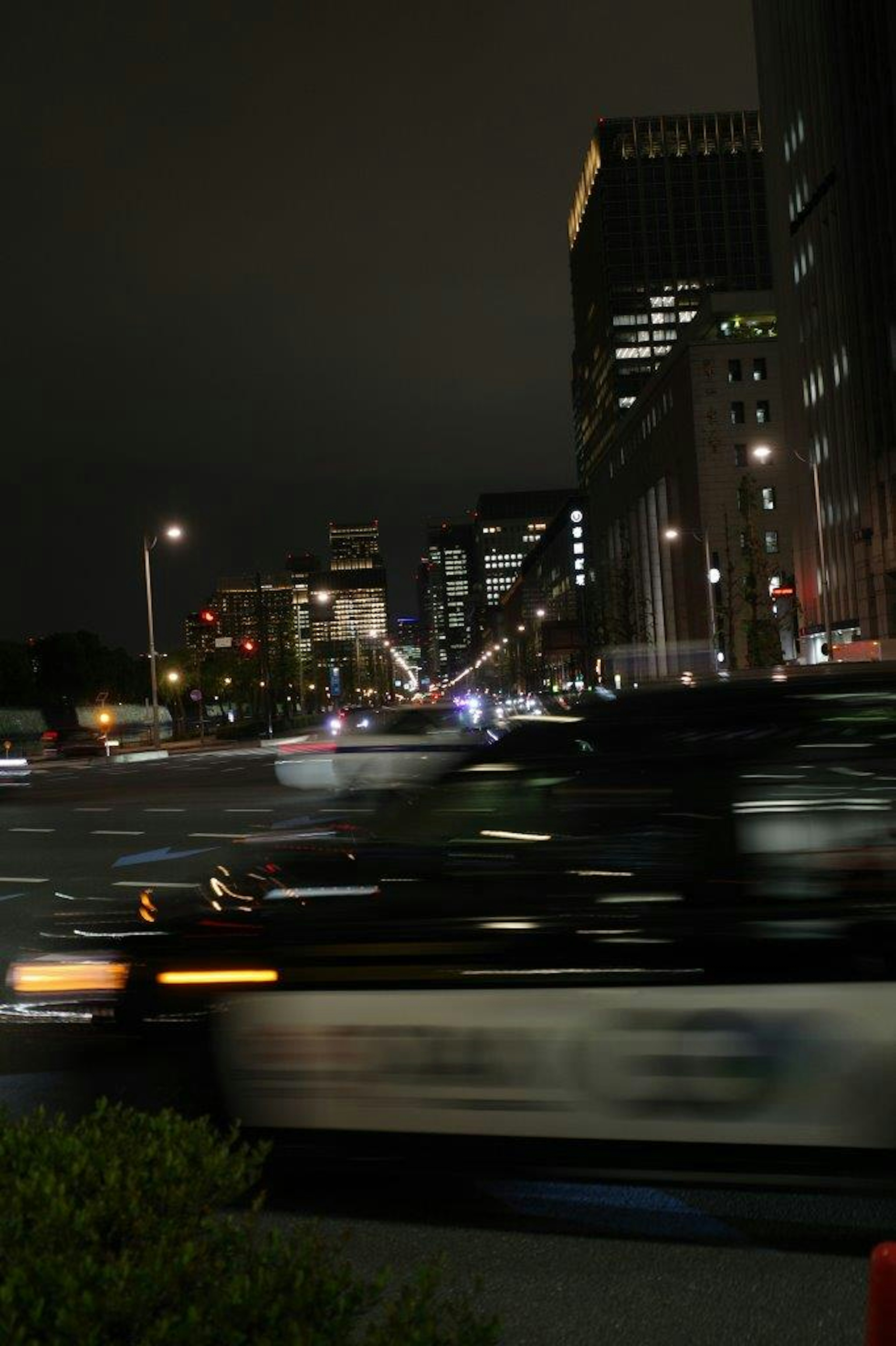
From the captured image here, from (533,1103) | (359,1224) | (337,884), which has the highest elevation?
(337,884)

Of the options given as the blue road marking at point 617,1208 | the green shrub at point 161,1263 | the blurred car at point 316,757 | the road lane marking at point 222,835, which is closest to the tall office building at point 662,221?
the blurred car at point 316,757

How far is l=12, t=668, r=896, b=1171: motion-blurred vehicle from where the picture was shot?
4023mm

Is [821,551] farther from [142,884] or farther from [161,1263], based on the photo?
[161,1263]

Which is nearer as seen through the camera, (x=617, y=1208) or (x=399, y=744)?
(x=617, y=1208)

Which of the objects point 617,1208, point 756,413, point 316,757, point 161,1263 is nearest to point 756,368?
point 756,413

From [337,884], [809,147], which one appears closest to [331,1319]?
[337,884]

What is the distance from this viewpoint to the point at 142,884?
42.1ft

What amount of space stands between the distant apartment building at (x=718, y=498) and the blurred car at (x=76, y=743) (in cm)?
2757

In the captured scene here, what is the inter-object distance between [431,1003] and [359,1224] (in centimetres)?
81

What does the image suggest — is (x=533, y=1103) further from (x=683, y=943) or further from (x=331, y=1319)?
(x=331, y=1319)

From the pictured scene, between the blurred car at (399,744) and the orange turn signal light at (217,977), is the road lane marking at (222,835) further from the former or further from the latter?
the orange turn signal light at (217,977)

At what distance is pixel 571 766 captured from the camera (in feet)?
15.9

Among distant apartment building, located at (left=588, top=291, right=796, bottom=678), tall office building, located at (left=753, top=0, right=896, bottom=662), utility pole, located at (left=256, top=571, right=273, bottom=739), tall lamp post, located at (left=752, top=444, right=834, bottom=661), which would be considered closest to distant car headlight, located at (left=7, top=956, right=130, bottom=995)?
tall lamp post, located at (left=752, top=444, right=834, bottom=661)

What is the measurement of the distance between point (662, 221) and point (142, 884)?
613ft
